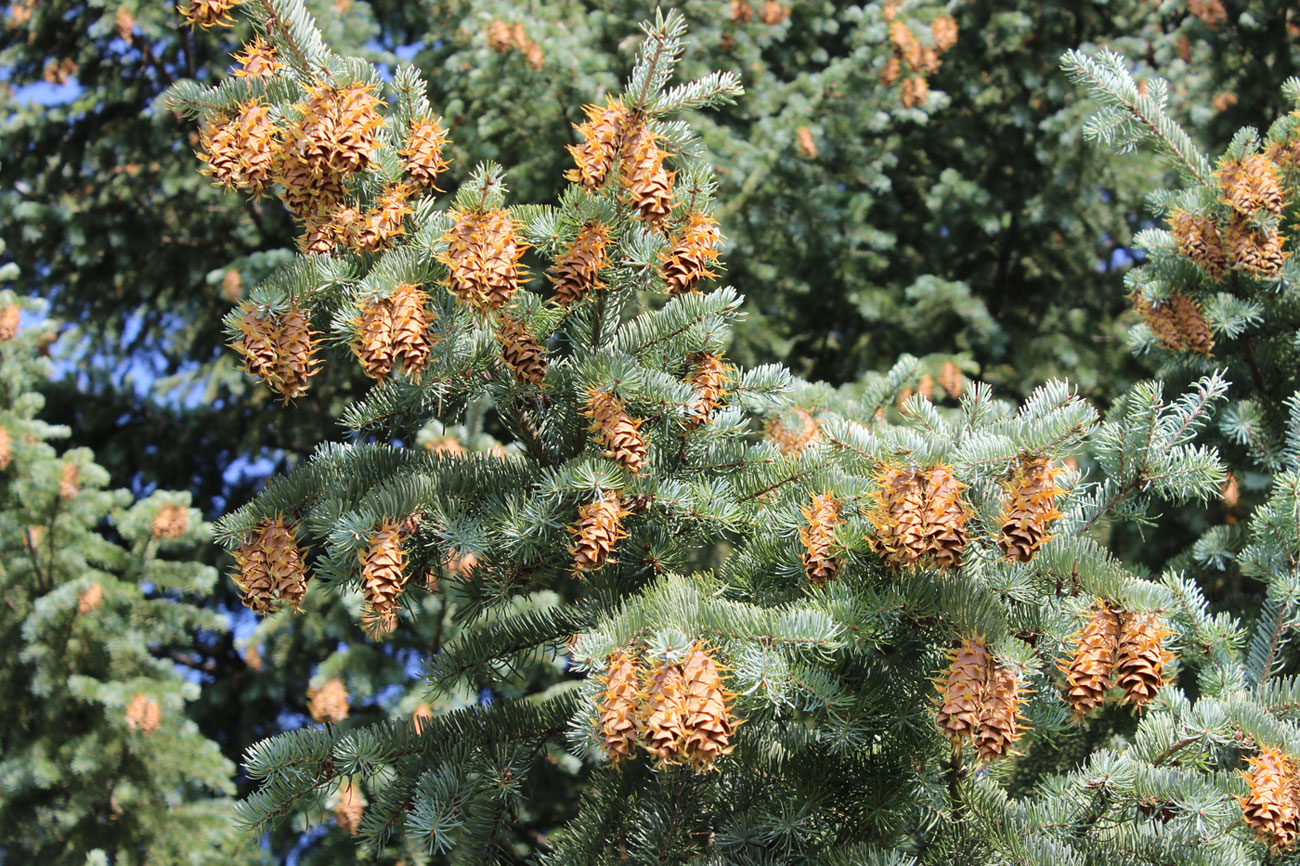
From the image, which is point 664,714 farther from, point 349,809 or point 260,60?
point 349,809

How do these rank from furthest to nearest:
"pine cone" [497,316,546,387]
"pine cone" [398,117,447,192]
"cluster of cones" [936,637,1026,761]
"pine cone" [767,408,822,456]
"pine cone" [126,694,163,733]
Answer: "pine cone" [126,694,163,733] → "pine cone" [767,408,822,456] → "pine cone" [398,117,447,192] → "pine cone" [497,316,546,387] → "cluster of cones" [936,637,1026,761]

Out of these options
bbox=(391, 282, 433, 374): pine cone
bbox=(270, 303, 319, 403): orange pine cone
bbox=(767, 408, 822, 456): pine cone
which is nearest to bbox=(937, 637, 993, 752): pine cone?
bbox=(767, 408, 822, 456): pine cone

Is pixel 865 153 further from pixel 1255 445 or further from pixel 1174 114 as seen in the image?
pixel 1255 445

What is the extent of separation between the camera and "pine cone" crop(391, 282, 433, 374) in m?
1.92

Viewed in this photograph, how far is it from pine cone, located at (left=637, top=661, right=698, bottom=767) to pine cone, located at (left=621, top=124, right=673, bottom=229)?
800 mm

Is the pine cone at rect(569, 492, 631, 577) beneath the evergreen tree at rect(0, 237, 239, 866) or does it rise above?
above

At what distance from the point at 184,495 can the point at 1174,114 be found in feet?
15.6

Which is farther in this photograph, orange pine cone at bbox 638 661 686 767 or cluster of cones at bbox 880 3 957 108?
cluster of cones at bbox 880 3 957 108

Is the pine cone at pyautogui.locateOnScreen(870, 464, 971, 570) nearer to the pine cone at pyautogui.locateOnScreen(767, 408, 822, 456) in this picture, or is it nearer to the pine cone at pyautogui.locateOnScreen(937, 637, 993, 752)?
the pine cone at pyautogui.locateOnScreen(937, 637, 993, 752)

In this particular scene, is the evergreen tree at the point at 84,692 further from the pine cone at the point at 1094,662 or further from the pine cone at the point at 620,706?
the pine cone at the point at 1094,662

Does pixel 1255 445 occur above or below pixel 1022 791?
above

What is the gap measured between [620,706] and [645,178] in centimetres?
92

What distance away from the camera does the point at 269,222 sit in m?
5.46

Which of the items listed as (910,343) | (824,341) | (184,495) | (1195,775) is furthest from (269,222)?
(1195,775)
